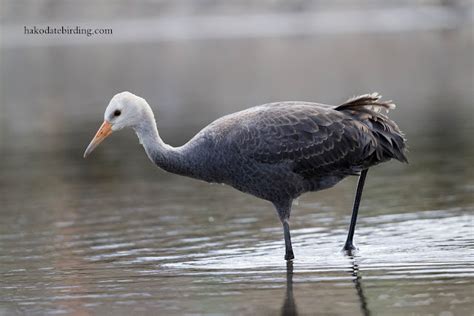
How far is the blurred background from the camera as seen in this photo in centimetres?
1139

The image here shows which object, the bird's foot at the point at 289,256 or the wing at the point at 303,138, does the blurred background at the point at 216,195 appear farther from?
the wing at the point at 303,138

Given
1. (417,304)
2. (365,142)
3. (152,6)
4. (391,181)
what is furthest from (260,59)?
(417,304)

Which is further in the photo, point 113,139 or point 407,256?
point 113,139

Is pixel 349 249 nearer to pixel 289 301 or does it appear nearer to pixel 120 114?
pixel 289 301

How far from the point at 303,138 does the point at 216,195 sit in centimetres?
459

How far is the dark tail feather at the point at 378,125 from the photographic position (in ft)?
44.1

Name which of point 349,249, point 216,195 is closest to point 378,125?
point 349,249

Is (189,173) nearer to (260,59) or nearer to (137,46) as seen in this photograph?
(260,59)

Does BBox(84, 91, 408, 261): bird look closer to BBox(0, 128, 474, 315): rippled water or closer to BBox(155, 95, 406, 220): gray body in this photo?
BBox(155, 95, 406, 220): gray body

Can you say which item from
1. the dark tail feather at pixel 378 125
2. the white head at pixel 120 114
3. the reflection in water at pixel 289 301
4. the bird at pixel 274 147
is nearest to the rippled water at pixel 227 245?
the reflection in water at pixel 289 301

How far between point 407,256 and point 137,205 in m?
5.47

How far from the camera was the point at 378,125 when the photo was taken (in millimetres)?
13570

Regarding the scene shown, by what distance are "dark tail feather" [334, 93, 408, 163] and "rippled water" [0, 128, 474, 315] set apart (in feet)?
2.99

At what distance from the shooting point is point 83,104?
33.9m
